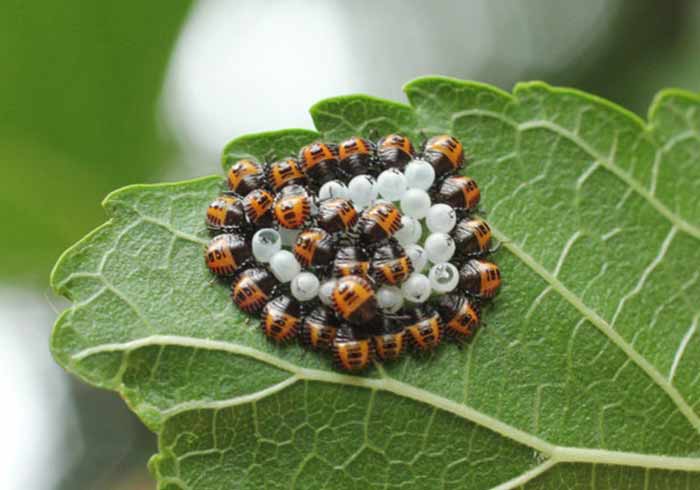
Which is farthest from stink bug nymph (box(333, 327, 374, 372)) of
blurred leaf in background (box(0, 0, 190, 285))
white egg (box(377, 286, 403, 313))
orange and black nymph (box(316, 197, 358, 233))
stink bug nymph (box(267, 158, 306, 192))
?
blurred leaf in background (box(0, 0, 190, 285))

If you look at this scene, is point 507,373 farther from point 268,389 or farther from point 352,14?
point 352,14

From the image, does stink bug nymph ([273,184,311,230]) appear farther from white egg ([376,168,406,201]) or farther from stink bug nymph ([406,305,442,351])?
stink bug nymph ([406,305,442,351])

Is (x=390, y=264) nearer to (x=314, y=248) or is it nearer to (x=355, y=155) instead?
(x=314, y=248)

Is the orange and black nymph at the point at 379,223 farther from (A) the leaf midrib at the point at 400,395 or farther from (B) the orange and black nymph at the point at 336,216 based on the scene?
(A) the leaf midrib at the point at 400,395

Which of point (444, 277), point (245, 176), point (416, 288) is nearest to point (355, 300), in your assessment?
point (416, 288)

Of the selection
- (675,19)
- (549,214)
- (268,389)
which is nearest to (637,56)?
(675,19)

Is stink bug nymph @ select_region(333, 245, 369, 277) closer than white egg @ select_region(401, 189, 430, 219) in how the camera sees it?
Yes

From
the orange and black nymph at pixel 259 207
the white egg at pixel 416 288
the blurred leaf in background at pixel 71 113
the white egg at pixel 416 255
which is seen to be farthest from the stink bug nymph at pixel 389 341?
the blurred leaf in background at pixel 71 113
